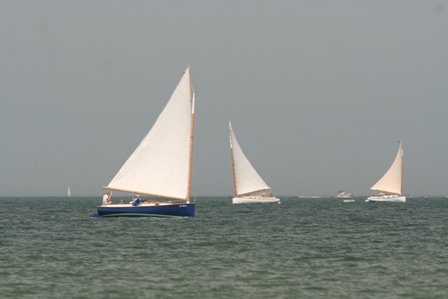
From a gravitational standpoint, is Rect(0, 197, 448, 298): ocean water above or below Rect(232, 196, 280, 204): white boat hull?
below

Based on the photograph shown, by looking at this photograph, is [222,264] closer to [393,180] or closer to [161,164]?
[161,164]

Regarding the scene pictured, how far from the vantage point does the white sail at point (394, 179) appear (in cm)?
15912

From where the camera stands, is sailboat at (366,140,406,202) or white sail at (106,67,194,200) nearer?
white sail at (106,67,194,200)

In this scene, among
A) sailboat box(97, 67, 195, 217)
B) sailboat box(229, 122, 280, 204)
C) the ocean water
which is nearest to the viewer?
the ocean water

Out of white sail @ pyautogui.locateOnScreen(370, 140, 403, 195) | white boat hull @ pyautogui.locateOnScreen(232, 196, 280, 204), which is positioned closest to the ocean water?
white boat hull @ pyautogui.locateOnScreen(232, 196, 280, 204)

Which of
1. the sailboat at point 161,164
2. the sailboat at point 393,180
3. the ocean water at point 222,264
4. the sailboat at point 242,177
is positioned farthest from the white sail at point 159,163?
the sailboat at point 393,180

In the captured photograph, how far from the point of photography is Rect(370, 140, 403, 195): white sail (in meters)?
159

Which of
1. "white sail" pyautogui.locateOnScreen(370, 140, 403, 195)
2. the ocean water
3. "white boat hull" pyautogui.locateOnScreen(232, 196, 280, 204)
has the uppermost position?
"white sail" pyautogui.locateOnScreen(370, 140, 403, 195)

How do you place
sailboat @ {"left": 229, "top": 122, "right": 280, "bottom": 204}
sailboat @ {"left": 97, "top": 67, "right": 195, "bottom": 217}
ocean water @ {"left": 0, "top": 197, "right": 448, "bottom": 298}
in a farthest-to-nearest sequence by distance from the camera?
sailboat @ {"left": 229, "top": 122, "right": 280, "bottom": 204} → sailboat @ {"left": 97, "top": 67, "right": 195, "bottom": 217} → ocean water @ {"left": 0, "top": 197, "right": 448, "bottom": 298}

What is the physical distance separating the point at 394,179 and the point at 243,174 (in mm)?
37750

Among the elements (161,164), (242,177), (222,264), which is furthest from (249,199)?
(222,264)

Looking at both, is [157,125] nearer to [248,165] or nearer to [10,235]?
[10,235]

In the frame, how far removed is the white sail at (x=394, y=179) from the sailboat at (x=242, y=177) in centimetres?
2848

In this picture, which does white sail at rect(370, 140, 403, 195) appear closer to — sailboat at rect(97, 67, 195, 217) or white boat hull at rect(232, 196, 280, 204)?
white boat hull at rect(232, 196, 280, 204)
